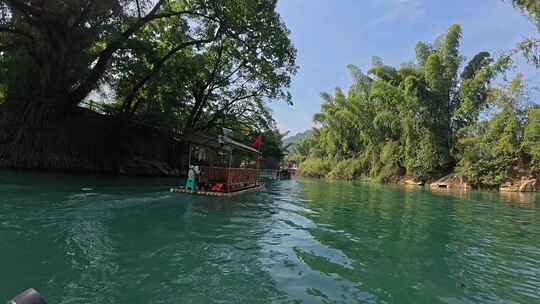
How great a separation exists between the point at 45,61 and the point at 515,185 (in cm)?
3625

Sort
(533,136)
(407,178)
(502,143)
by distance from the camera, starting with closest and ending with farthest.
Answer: (533,136)
(502,143)
(407,178)

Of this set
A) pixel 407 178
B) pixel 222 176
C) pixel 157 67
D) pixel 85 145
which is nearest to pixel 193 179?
pixel 222 176

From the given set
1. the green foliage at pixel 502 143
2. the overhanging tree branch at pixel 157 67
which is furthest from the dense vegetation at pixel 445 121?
the overhanging tree branch at pixel 157 67

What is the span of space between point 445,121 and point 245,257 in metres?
34.8

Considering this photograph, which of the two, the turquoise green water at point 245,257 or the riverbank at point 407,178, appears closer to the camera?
the turquoise green water at point 245,257

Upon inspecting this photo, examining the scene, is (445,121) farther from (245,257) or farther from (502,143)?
(245,257)

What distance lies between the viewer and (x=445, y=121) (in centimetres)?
3431

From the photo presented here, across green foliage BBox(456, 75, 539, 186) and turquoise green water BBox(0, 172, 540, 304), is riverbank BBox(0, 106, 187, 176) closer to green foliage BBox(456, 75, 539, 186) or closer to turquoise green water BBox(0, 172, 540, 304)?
turquoise green water BBox(0, 172, 540, 304)

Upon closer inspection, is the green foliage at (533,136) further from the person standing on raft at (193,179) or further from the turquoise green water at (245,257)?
the person standing on raft at (193,179)

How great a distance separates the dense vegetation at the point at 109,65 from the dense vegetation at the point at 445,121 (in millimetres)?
17246

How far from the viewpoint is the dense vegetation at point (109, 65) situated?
1662 cm

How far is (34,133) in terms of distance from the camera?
1916cm

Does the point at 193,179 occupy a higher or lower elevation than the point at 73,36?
lower

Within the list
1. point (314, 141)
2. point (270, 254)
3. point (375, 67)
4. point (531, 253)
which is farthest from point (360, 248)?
point (314, 141)
